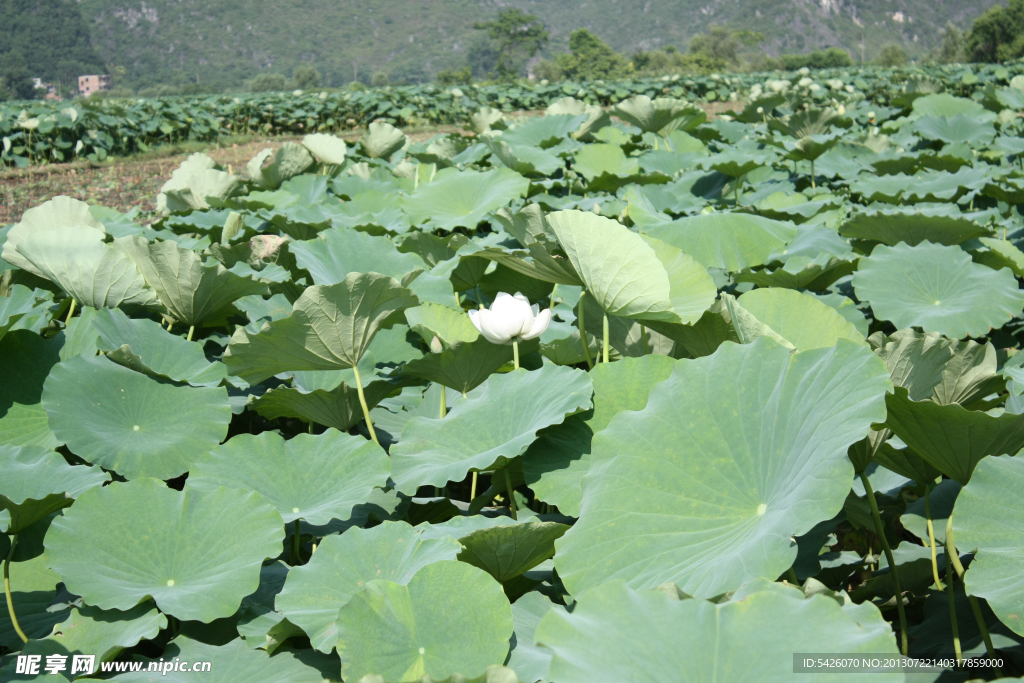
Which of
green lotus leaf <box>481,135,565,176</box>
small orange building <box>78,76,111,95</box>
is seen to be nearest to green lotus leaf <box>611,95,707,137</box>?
green lotus leaf <box>481,135,565,176</box>

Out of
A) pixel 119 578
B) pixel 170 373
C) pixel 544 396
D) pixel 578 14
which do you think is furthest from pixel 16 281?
pixel 578 14

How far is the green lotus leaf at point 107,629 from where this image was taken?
38.9 inches

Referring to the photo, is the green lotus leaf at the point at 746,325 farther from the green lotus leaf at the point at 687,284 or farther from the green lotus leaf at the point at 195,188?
the green lotus leaf at the point at 195,188

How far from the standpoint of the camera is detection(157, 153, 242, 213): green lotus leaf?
3.02m

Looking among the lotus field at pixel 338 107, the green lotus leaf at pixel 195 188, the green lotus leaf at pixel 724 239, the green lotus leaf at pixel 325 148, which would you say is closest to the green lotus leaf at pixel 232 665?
the green lotus leaf at pixel 724 239

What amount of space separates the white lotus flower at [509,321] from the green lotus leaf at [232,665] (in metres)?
0.69

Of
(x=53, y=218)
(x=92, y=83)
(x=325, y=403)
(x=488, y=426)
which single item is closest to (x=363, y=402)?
(x=325, y=403)

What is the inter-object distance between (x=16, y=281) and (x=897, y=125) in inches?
213

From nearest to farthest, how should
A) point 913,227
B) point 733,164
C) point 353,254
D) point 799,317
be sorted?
point 799,317 → point 353,254 → point 913,227 → point 733,164

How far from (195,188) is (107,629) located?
8.31 ft

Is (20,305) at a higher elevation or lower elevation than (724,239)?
lower

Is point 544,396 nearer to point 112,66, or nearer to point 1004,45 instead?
point 1004,45

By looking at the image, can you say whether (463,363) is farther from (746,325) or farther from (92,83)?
(92,83)

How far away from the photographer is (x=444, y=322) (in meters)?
1.56
